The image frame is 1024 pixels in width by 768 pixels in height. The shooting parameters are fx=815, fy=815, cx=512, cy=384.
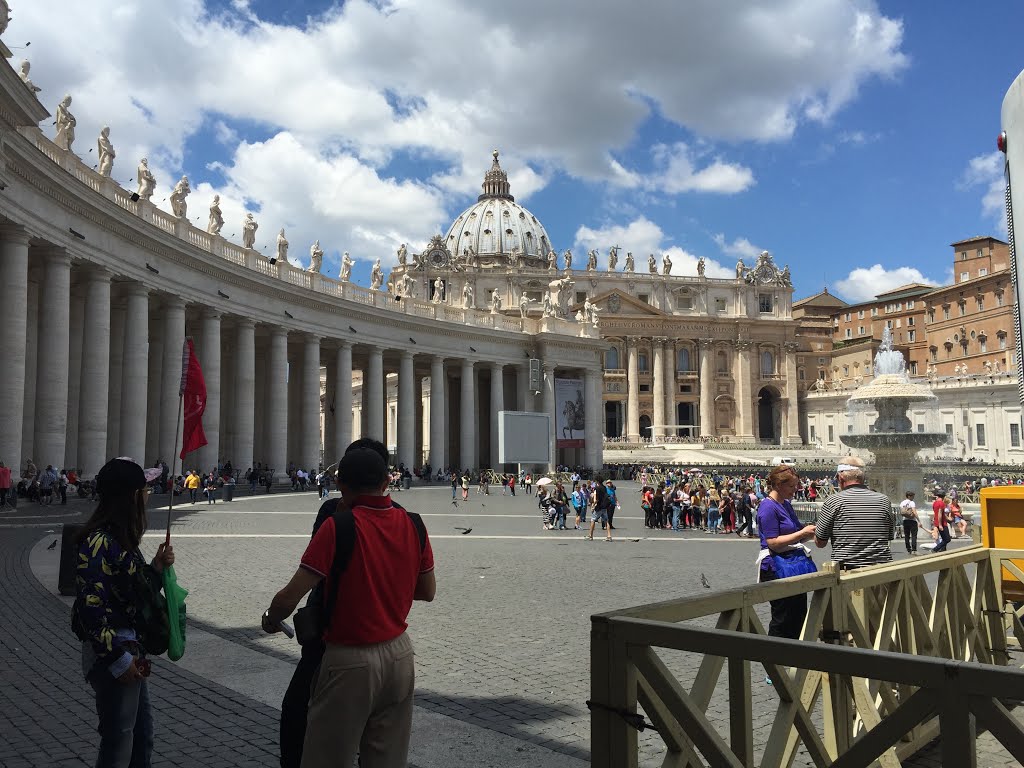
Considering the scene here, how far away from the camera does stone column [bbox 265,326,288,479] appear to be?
4209cm

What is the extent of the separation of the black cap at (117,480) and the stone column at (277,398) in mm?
38981

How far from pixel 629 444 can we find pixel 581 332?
29.6 metres

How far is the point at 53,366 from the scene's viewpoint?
27000 mm

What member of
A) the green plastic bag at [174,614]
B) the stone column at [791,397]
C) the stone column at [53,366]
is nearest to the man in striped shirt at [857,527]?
the green plastic bag at [174,614]

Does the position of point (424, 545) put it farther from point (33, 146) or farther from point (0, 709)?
point (33, 146)

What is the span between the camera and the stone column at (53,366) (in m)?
26.8

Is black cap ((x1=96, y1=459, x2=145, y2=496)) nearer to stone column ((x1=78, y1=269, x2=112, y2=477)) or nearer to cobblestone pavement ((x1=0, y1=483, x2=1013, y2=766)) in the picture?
cobblestone pavement ((x1=0, y1=483, x2=1013, y2=766))

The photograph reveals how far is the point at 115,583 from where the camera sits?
4.08 metres

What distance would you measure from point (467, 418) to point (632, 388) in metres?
49.5

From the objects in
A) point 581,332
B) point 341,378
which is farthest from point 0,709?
point 581,332

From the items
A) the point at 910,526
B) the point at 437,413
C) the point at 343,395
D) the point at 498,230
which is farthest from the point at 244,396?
the point at 498,230

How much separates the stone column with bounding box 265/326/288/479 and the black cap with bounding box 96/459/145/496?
38981 millimetres

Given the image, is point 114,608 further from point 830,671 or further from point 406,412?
point 406,412

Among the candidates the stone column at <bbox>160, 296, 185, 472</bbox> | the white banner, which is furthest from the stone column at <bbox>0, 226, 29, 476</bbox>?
the white banner
